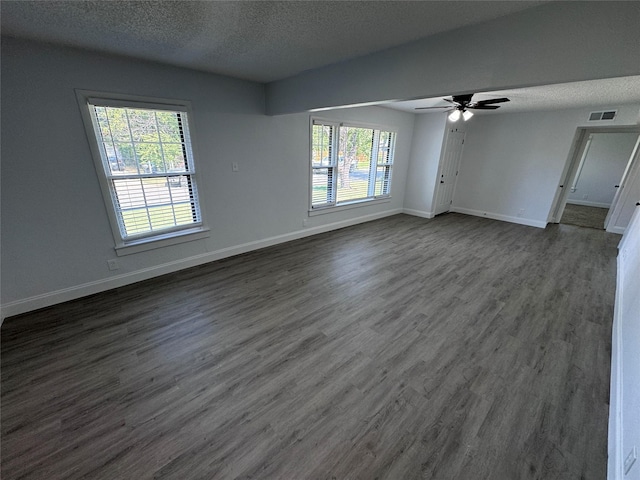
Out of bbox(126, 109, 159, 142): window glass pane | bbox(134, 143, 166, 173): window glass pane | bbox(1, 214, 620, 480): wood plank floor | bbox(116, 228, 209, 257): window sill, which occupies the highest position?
bbox(126, 109, 159, 142): window glass pane

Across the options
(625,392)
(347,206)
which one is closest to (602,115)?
(347,206)

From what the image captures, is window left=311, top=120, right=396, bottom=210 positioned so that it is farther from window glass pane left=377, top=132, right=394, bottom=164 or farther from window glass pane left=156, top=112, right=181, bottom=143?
window glass pane left=156, top=112, right=181, bottom=143

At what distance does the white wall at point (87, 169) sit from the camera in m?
2.33

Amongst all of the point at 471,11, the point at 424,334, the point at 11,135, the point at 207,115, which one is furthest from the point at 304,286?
the point at 11,135

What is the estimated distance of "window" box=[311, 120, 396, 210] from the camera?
475 cm

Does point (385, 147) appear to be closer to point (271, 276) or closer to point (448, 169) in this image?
point (448, 169)

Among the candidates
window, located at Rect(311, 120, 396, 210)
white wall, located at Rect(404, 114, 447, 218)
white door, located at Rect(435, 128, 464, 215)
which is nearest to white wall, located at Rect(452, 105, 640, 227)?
white door, located at Rect(435, 128, 464, 215)

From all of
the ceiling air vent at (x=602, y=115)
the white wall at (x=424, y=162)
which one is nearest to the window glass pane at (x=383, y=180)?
the white wall at (x=424, y=162)

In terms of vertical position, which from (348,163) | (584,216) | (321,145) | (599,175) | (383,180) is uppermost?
(321,145)

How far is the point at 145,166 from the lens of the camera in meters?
3.01

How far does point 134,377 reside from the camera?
195 centimetres

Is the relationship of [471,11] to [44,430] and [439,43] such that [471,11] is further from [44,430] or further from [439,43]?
[44,430]

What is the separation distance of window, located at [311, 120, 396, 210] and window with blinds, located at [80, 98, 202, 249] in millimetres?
2165

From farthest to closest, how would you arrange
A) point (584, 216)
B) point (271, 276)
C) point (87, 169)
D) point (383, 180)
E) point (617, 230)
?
point (584, 216) → point (383, 180) → point (617, 230) → point (271, 276) → point (87, 169)
